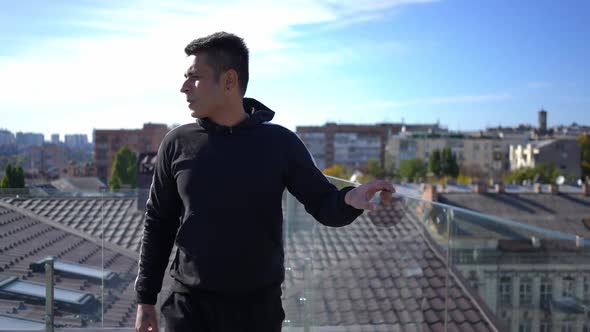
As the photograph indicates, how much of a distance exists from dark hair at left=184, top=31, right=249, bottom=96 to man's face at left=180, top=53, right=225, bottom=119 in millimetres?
17

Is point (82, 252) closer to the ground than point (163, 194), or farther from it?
closer to the ground

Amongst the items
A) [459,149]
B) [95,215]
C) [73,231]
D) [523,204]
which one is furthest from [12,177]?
[459,149]

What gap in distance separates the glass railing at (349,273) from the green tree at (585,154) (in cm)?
8417

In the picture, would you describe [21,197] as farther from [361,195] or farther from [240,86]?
[361,195]

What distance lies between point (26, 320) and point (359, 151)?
10462 centimetres

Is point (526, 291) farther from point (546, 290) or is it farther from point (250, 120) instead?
point (250, 120)

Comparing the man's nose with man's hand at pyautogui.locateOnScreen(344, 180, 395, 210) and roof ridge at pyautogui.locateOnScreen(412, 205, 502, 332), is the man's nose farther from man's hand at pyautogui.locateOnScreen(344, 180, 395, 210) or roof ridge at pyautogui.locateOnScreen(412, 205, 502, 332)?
roof ridge at pyautogui.locateOnScreen(412, 205, 502, 332)

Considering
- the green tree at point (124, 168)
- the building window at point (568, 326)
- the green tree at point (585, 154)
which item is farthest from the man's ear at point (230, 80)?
the green tree at point (585, 154)

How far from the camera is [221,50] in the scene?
208cm

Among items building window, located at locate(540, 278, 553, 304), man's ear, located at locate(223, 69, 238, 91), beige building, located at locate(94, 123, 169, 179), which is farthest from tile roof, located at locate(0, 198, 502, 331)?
beige building, located at locate(94, 123, 169, 179)

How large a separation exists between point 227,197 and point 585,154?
8717 centimetres

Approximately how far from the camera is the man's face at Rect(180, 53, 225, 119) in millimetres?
2080

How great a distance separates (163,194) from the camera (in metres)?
2.11

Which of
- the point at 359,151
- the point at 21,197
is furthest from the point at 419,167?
the point at 21,197
